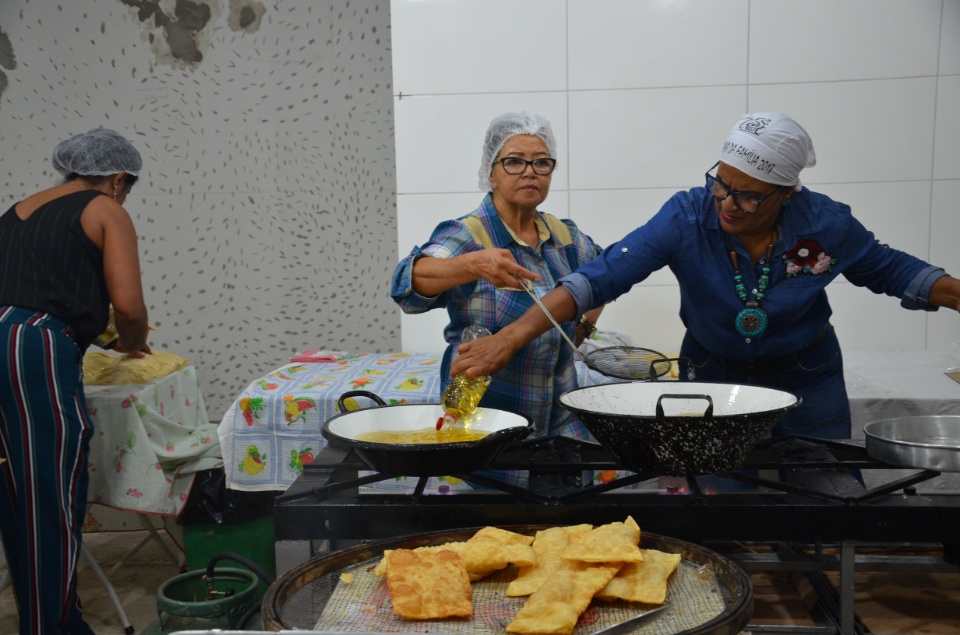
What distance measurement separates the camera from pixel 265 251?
4.84 metres

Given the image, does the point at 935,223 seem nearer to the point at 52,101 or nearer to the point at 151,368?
the point at 151,368

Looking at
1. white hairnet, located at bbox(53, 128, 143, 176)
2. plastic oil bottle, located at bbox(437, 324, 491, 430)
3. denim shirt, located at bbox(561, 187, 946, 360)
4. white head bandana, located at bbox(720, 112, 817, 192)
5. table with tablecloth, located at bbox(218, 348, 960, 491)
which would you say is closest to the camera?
plastic oil bottle, located at bbox(437, 324, 491, 430)

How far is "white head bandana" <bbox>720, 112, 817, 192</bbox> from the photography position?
2.00m

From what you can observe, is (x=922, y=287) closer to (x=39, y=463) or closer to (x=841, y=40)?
(x=841, y=40)

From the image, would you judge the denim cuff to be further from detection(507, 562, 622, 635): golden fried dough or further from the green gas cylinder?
the green gas cylinder

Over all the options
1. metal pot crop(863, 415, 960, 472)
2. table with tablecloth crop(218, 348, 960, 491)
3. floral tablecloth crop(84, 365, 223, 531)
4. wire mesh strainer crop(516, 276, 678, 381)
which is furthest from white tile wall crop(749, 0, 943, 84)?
floral tablecloth crop(84, 365, 223, 531)

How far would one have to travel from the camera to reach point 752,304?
2107 mm

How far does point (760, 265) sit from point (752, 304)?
98 mm

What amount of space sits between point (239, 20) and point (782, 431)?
3.70 meters

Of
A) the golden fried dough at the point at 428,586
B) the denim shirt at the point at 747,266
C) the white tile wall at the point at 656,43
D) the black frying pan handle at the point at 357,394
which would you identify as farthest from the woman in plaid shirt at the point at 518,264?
the white tile wall at the point at 656,43

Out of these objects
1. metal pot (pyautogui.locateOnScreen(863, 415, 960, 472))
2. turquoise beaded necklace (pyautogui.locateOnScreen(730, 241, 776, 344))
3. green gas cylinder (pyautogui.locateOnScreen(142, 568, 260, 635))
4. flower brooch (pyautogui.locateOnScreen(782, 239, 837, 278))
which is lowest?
green gas cylinder (pyautogui.locateOnScreen(142, 568, 260, 635))

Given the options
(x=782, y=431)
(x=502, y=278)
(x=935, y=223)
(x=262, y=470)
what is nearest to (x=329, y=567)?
(x=502, y=278)

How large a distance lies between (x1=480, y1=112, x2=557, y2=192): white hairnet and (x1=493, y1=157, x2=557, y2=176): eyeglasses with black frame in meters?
0.07

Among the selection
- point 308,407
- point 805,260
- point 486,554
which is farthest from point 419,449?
point 308,407
